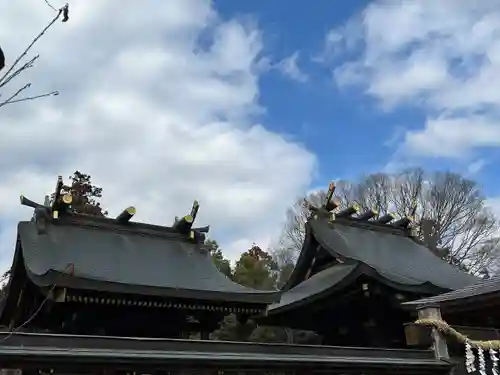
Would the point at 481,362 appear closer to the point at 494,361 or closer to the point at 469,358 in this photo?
the point at 469,358

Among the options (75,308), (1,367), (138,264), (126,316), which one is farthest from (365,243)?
(1,367)

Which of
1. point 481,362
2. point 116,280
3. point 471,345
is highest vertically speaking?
point 116,280

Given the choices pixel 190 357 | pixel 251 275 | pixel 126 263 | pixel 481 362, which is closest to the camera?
pixel 190 357

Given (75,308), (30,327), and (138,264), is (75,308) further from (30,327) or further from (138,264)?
(138,264)

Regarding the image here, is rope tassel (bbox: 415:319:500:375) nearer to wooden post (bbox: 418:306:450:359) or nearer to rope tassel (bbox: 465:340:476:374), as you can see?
rope tassel (bbox: 465:340:476:374)

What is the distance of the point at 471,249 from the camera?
3000cm

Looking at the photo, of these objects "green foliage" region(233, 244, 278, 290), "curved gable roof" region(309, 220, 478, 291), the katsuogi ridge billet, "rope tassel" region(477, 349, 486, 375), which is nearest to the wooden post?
"rope tassel" region(477, 349, 486, 375)

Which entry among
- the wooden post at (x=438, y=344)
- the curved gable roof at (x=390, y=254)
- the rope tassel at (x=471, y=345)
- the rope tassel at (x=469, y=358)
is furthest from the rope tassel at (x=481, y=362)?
the curved gable roof at (x=390, y=254)

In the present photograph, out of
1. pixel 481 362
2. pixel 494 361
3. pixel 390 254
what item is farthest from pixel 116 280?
pixel 390 254

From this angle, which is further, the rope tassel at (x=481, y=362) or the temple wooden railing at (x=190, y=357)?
the rope tassel at (x=481, y=362)

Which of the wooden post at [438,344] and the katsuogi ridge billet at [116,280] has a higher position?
the katsuogi ridge billet at [116,280]

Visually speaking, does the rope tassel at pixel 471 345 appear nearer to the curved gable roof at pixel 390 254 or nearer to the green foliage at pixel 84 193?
the curved gable roof at pixel 390 254

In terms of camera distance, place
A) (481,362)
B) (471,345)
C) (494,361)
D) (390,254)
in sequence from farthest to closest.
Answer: (390,254)
(494,361)
(481,362)
(471,345)

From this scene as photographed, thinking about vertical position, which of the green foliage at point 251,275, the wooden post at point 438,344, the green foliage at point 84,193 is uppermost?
the green foliage at point 84,193
